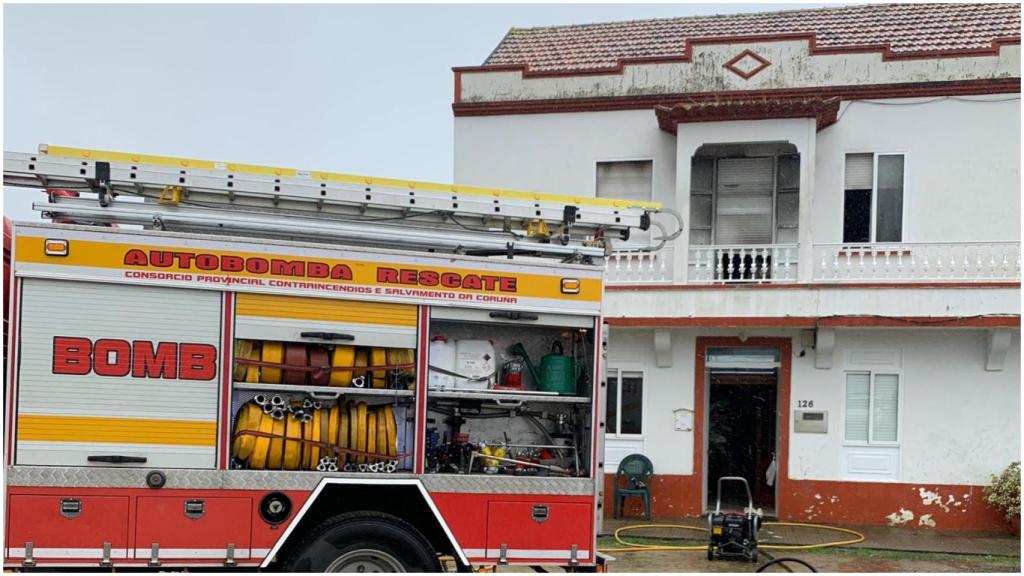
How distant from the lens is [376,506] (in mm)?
7262

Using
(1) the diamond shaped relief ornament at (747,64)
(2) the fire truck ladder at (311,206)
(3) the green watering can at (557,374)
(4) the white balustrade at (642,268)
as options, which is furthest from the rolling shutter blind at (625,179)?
(3) the green watering can at (557,374)

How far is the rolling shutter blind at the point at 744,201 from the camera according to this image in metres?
15.6

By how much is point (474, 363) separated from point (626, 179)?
8.96m

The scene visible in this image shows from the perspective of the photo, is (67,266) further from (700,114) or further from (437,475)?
(700,114)

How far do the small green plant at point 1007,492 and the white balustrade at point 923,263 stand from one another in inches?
Result: 99.7

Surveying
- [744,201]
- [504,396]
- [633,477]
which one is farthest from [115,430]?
[744,201]

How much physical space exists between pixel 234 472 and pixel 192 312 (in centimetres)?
106

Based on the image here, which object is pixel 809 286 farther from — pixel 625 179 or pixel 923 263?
pixel 625 179

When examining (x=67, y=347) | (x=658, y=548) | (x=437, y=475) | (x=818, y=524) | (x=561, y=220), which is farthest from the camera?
(x=818, y=524)

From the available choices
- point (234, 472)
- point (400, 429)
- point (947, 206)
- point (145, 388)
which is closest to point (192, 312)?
point (145, 388)

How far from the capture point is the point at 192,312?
694 centimetres

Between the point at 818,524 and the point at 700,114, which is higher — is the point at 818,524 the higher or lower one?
the lower one

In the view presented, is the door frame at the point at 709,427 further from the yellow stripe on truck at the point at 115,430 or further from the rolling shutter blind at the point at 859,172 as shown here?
the yellow stripe on truck at the point at 115,430

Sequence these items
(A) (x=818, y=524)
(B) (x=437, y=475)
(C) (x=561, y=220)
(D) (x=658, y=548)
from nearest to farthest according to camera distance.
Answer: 1. (B) (x=437, y=475)
2. (C) (x=561, y=220)
3. (D) (x=658, y=548)
4. (A) (x=818, y=524)
